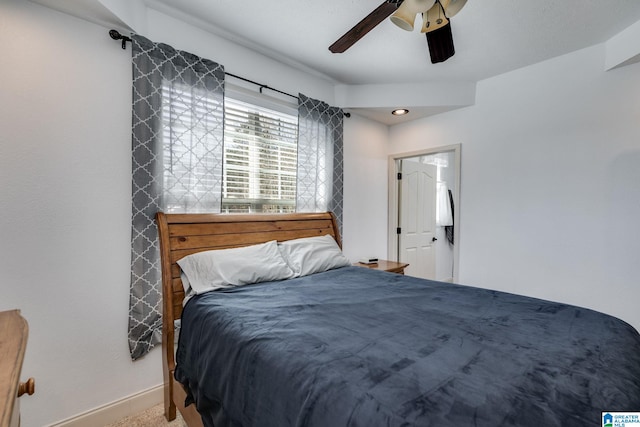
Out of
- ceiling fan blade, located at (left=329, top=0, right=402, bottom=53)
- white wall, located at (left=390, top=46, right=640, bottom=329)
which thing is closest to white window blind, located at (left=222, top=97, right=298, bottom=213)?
ceiling fan blade, located at (left=329, top=0, right=402, bottom=53)

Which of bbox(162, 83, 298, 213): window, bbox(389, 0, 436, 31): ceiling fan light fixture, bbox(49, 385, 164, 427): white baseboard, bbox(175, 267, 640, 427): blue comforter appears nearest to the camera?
bbox(175, 267, 640, 427): blue comforter

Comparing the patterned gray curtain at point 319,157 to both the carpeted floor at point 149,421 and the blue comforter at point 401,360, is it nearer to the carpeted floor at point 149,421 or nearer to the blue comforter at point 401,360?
the blue comforter at point 401,360

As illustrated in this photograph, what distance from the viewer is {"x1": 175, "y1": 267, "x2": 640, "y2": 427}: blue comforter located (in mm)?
773

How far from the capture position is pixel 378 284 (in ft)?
6.68

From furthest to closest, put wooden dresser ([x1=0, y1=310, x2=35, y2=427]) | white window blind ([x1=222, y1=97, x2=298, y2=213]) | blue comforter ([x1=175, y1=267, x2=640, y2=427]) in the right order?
white window blind ([x1=222, y1=97, x2=298, y2=213]) → blue comforter ([x1=175, y1=267, x2=640, y2=427]) → wooden dresser ([x1=0, y1=310, x2=35, y2=427])

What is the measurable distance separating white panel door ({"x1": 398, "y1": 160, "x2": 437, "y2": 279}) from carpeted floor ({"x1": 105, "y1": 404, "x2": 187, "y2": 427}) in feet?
9.76

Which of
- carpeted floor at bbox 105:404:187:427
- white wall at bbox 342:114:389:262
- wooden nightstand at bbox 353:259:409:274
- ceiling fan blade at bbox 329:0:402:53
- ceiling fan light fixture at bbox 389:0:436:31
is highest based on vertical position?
ceiling fan blade at bbox 329:0:402:53

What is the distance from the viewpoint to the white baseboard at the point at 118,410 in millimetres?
1716

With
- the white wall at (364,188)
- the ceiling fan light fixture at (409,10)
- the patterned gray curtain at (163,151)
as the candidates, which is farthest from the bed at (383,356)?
the ceiling fan light fixture at (409,10)

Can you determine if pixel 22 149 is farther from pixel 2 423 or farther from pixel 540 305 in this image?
pixel 540 305

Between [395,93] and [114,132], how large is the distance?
2.67m

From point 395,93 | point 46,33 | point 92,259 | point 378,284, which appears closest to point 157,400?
point 92,259

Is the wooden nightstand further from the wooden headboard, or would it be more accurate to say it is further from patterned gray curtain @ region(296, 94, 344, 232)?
the wooden headboard

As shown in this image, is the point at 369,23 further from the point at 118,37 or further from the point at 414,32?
the point at 118,37
